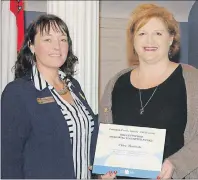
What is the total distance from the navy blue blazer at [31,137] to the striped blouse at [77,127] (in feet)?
0.13

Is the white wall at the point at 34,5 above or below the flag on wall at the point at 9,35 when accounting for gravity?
above

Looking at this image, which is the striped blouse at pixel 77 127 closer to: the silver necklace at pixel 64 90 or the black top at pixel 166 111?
the silver necklace at pixel 64 90

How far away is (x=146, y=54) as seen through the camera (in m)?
1.71

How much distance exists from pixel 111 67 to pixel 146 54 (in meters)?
3.01

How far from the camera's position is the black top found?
166cm

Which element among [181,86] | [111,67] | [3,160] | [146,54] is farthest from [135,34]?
[111,67]

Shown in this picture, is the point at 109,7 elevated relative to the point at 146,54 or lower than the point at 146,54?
elevated

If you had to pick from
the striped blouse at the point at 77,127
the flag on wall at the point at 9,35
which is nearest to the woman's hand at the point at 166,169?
the striped blouse at the point at 77,127

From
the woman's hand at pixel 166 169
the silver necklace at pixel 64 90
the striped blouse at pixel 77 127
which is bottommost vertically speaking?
the woman's hand at pixel 166 169

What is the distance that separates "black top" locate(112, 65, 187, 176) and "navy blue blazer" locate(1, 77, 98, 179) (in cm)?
34

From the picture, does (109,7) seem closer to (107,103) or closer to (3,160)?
(107,103)

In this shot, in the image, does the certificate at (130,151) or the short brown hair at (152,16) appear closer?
the certificate at (130,151)

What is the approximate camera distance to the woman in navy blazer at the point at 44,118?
5.24 feet

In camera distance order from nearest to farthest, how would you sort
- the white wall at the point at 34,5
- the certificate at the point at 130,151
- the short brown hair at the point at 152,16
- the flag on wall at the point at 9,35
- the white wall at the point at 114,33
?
the certificate at the point at 130,151
the short brown hair at the point at 152,16
the flag on wall at the point at 9,35
the white wall at the point at 34,5
the white wall at the point at 114,33
